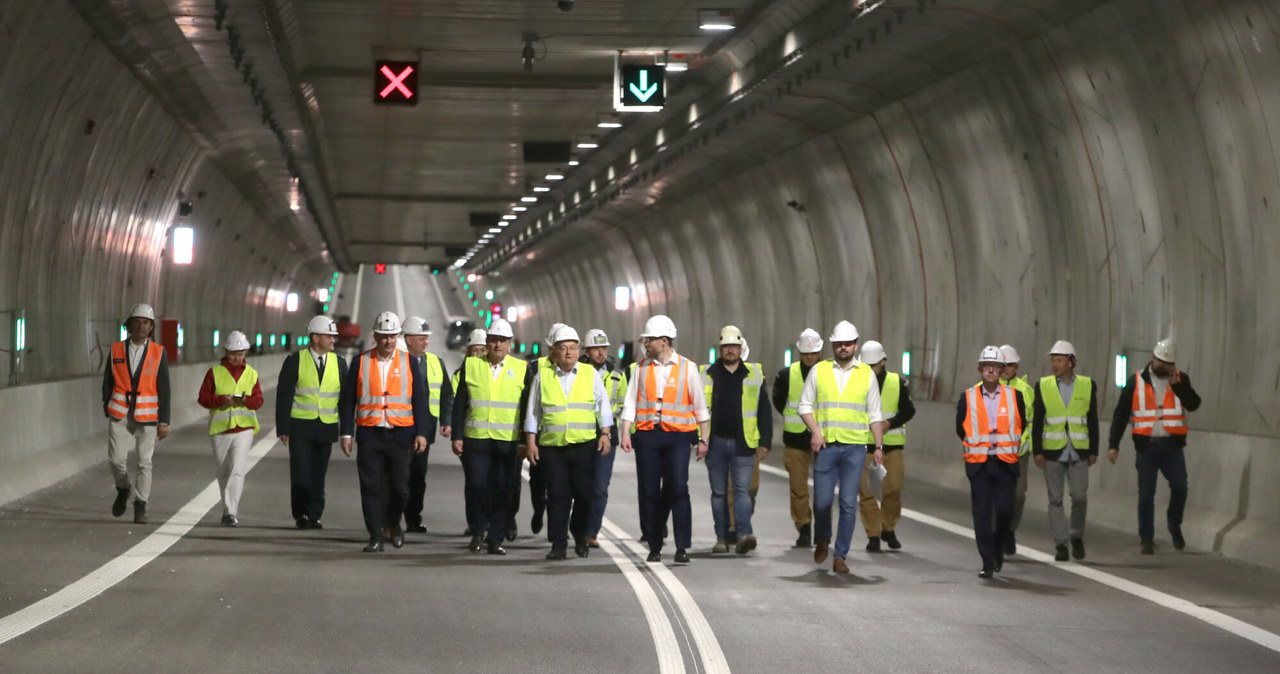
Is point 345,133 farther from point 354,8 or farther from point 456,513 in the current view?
point 456,513

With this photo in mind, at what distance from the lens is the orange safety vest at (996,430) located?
13.6m

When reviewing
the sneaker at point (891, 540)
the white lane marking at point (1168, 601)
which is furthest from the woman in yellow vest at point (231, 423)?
the white lane marking at point (1168, 601)

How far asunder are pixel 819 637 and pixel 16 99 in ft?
40.5

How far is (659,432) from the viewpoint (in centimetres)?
1414

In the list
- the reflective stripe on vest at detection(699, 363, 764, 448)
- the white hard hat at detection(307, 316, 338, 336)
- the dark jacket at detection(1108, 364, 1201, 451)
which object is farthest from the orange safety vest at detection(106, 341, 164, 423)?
the dark jacket at detection(1108, 364, 1201, 451)

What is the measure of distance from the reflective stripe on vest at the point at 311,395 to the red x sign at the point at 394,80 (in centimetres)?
530

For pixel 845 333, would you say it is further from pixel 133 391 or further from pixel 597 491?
pixel 133 391

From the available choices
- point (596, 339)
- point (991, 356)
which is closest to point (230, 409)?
point (596, 339)

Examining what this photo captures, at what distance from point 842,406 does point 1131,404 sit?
351 centimetres

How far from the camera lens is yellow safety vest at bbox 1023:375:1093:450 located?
48.7 feet

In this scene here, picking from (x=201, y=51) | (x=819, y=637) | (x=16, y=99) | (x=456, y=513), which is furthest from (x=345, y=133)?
(x=819, y=637)

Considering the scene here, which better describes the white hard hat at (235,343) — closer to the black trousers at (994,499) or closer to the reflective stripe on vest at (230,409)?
the reflective stripe on vest at (230,409)

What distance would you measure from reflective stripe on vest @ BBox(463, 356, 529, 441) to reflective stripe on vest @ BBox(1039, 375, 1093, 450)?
457cm

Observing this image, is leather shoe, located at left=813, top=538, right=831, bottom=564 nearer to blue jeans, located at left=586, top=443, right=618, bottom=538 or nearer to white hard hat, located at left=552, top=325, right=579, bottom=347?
blue jeans, located at left=586, top=443, right=618, bottom=538
